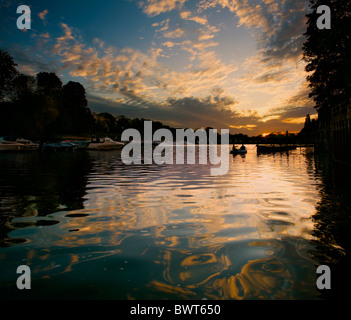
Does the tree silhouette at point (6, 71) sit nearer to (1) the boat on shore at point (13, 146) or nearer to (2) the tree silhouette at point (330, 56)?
(1) the boat on shore at point (13, 146)

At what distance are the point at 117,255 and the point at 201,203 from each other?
4704 mm

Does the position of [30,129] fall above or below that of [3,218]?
above

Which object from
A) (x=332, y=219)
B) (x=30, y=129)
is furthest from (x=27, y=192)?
(x=30, y=129)

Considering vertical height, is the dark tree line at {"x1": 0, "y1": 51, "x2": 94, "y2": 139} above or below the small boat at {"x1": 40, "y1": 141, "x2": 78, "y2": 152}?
above

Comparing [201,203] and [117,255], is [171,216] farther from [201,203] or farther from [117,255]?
[117,255]

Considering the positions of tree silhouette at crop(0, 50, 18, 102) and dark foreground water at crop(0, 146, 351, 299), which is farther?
tree silhouette at crop(0, 50, 18, 102)

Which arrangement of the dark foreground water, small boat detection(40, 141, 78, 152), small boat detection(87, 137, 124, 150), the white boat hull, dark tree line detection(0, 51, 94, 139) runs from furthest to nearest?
small boat detection(87, 137, 124, 150), dark tree line detection(0, 51, 94, 139), small boat detection(40, 141, 78, 152), the white boat hull, the dark foreground water

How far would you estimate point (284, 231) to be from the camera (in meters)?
5.79

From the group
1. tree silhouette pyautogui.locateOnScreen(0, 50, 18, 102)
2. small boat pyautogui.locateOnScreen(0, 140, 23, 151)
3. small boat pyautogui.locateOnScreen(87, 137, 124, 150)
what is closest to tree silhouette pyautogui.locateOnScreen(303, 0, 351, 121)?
small boat pyautogui.locateOnScreen(87, 137, 124, 150)

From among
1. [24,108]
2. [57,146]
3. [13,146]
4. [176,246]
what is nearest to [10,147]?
[13,146]

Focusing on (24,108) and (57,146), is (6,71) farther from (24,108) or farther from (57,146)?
(57,146)

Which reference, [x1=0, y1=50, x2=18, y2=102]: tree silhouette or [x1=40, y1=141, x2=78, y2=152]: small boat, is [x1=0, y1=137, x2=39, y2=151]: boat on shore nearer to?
[x1=40, y1=141, x2=78, y2=152]: small boat

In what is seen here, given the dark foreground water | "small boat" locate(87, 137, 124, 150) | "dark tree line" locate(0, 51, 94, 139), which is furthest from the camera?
"small boat" locate(87, 137, 124, 150)

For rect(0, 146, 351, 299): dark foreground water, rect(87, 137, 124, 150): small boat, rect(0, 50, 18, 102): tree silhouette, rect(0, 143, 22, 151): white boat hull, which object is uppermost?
rect(0, 50, 18, 102): tree silhouette
